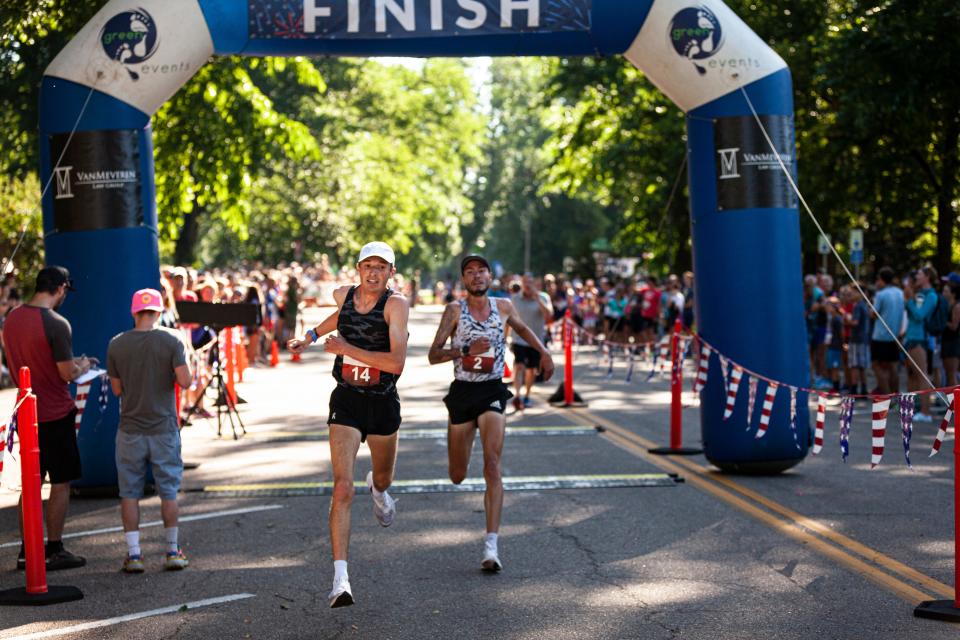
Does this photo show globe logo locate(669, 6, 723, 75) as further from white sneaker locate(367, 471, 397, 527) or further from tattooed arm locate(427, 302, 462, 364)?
white sneaker locate(367, 471, 397, 527)

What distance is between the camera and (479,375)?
8.45 meters

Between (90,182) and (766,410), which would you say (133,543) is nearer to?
(90,182)

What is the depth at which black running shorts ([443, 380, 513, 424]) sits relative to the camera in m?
8.40

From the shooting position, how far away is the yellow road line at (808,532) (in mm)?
7451

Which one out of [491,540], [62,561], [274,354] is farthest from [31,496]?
[274,354]

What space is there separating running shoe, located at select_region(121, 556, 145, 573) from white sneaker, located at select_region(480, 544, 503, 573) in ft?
7.05

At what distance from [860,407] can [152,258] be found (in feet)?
36.9

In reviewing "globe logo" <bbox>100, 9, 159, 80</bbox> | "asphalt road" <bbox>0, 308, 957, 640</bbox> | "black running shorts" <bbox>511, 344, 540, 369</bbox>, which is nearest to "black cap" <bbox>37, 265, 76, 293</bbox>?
"asphalt road" <bbox>0, 308, 957, 640</bbox>

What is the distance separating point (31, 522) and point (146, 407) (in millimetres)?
1172

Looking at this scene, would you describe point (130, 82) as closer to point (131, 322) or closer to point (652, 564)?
point (131, 322)

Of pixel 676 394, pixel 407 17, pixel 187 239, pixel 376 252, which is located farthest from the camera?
pixel 187 239

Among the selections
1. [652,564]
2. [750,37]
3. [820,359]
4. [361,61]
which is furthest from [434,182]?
[652,564]

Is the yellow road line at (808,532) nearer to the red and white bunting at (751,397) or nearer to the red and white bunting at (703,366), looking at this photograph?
the red and white bunting at (751,397)

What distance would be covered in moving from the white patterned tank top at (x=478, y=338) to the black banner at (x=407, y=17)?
3273mm
